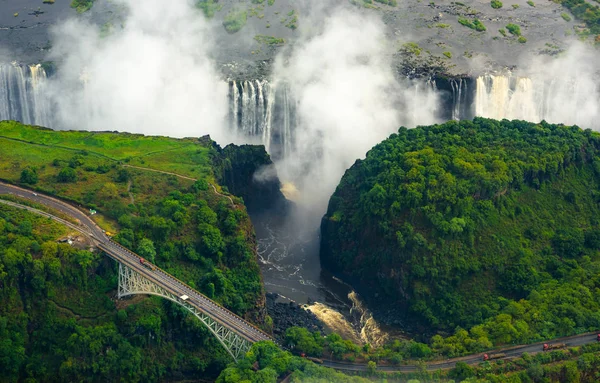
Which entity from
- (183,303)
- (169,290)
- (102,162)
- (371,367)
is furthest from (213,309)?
(102,162)

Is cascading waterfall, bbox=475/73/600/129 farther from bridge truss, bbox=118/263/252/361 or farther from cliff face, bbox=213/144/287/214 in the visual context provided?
bridge truss, bbox=118/263/252/361

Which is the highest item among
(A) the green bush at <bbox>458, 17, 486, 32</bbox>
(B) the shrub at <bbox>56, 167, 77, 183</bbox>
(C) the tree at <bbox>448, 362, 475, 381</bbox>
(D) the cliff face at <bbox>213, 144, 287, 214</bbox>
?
(A) the green bush at <bbox>458, 17, 486, 32</bbox>

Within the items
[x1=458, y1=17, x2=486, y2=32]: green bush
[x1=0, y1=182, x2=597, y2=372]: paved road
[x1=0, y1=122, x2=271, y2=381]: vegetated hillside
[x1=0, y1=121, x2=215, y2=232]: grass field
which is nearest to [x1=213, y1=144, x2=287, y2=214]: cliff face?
[x1=0, y1=121, x2=215, y2=232]: grass field

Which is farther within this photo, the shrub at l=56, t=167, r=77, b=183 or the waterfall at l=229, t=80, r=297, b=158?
the waterfall at l=229, t=80, r=297, b=158

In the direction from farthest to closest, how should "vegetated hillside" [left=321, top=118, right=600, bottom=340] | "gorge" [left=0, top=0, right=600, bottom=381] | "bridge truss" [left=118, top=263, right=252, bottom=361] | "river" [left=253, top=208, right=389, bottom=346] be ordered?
1. "gorge" [left=0, top=0, right=600, bottom=381]
2. "river" [left=253, top=208, right=389, bottom=346]
3. "vegetated hillside" [left=321, top=118, right=600, bottom=340]
4. "bridge truss" [left=118, top=263, right=252, bottom=361]

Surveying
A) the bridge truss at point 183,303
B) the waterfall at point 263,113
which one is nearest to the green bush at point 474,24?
the waterfall at point 263,113

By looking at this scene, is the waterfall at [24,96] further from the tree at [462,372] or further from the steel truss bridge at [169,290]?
the tree at [462,372]

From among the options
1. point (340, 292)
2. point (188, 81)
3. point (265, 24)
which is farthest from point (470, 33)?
point (340, 292)
